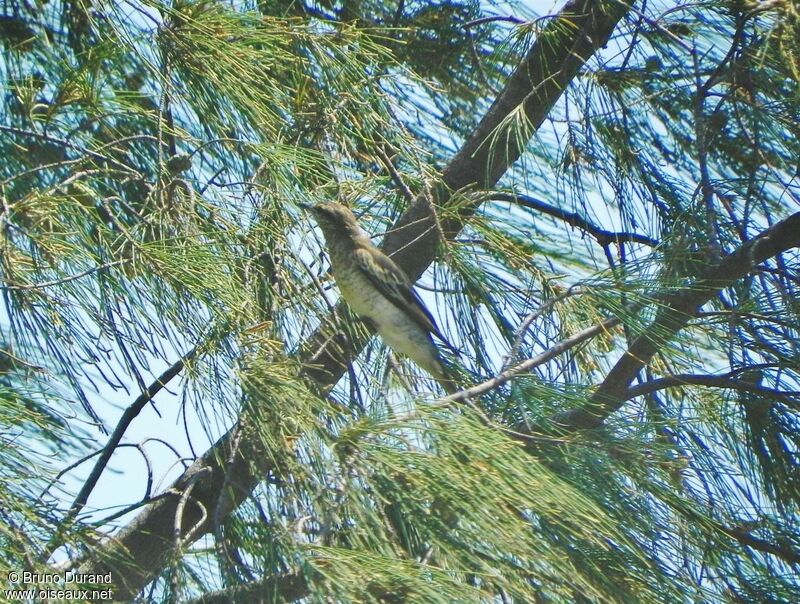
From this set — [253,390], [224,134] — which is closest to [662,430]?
[253,390]

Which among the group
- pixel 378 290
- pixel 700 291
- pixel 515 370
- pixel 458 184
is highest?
pixel 458 184

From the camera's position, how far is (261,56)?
235 cm

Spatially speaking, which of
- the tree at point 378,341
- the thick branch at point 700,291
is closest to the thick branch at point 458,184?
the tree at point 378,341

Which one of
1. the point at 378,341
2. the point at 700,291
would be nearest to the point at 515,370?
the point at 700,291

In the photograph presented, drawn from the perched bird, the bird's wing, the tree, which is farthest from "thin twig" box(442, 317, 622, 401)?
the bird's wing

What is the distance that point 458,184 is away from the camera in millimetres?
2945

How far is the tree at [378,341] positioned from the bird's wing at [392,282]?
6 cm

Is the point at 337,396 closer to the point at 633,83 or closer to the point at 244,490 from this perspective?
the point at 244,490

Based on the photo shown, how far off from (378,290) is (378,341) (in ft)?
0.65

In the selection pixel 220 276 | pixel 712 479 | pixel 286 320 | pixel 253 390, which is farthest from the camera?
pixel 286 320

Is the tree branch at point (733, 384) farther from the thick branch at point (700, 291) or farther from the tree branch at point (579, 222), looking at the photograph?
the tree branch at point (579, 222)

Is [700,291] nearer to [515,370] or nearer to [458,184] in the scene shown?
[515,370]

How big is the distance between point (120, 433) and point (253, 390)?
2.72 ft

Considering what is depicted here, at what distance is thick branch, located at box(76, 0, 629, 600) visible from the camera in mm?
2453
